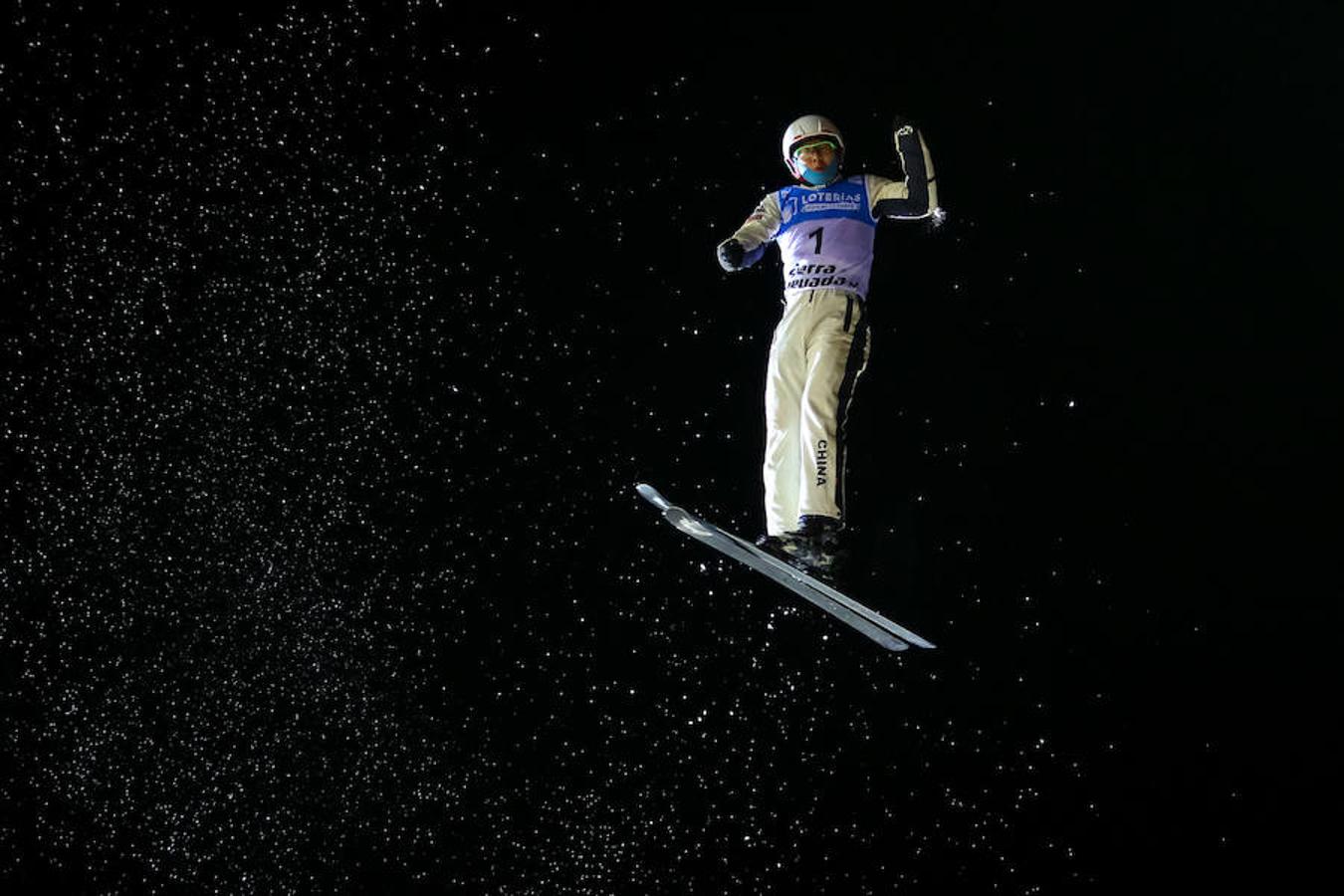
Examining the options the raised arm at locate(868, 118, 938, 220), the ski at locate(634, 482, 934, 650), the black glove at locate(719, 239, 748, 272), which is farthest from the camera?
the black glove at locate(719, 239, 748, 272)

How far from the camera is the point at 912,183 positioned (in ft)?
11.3

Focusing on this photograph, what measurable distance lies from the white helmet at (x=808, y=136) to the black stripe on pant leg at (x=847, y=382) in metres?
0.45

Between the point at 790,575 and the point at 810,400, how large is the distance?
50cm

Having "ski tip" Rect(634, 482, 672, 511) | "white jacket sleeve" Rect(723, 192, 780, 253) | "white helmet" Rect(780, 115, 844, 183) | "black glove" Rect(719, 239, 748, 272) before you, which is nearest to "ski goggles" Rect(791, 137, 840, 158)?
"white helmet" Rect(780, 115, 844, 183)

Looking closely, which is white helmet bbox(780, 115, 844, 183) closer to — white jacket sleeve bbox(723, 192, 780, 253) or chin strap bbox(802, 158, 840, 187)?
chin strap bbox(802, 158, 840, 187)

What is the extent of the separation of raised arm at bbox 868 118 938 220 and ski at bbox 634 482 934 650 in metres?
1.04

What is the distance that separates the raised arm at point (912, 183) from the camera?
3412 millimetres

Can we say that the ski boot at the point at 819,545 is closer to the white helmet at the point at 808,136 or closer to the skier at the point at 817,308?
the skier at the point at 817,308

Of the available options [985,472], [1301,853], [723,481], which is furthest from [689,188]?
[1301,853]

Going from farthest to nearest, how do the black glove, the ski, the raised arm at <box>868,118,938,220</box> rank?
the black glove → the raised arm at <box>868,118,938,220</box> → the ski

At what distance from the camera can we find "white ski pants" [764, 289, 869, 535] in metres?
3.42

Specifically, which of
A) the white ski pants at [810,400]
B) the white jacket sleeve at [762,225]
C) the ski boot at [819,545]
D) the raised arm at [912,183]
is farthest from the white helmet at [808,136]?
the ski boot at [819,545]

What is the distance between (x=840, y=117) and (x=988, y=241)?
28.1 inches

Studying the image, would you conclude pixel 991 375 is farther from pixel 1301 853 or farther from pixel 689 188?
pixel 1301 853
